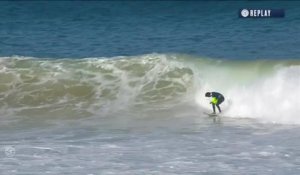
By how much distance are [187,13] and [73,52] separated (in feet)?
32.1

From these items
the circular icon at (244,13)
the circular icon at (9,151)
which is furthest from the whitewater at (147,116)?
the circular icon at (244,13)

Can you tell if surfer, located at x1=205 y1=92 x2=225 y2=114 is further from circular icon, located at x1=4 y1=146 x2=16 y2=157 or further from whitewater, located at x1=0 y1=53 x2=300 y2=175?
circular icon, located at x1=4 y1=146 x2=16 y2=157

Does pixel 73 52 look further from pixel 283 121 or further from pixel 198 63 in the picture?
pixel 283 121

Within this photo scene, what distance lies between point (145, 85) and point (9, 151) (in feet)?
19.2

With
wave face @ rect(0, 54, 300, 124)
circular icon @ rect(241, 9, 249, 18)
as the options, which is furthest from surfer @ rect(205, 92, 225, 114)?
circular icon @ rect(241, 9, 249, 18)

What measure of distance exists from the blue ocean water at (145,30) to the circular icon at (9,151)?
9.55 m

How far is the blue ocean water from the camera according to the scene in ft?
80.5

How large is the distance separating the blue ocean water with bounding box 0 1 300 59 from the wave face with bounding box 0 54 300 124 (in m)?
2.87

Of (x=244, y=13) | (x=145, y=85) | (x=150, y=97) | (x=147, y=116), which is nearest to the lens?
(x=147, y=116)

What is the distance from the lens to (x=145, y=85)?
19.3m
